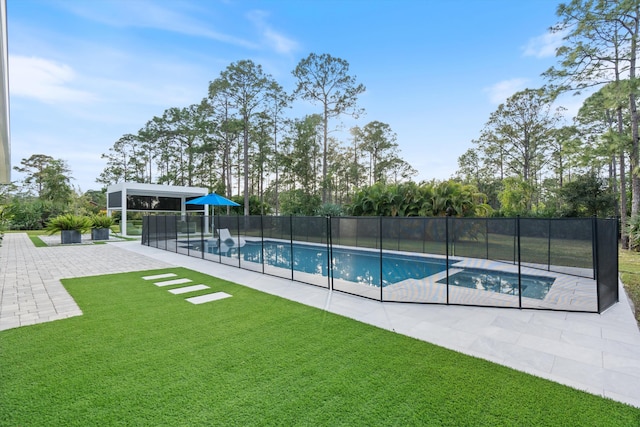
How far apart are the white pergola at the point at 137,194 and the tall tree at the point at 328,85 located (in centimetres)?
1028

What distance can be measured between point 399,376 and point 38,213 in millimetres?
33049

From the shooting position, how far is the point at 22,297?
5.54m

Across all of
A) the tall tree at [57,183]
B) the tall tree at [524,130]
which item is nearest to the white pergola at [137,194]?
the tall tree at [57,183]

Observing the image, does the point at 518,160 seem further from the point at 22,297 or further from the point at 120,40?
the point at 22,297

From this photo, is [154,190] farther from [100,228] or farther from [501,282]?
[501,282]

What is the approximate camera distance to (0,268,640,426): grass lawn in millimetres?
2285

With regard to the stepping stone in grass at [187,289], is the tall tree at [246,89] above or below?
above

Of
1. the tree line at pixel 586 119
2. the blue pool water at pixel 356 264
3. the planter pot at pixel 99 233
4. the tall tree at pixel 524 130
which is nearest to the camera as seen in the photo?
the blue pool water at pixel 356 264

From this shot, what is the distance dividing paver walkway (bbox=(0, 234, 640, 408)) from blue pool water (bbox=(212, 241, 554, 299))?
112cm

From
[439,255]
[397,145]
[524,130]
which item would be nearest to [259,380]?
[439,255]

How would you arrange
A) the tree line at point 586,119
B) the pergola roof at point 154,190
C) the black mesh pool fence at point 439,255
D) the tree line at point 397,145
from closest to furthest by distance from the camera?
the black mesh pool fence at point 439,255 → the tree line at point 586,119 → the tree line at point 397,145 → the pergola roof at point 154,190

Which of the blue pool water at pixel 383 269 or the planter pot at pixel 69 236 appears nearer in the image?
the blue pool water at pixel 383 269

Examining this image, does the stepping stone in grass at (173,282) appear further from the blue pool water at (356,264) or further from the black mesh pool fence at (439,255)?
the blue pool water at (356,264)

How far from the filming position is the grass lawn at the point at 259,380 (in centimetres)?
229
